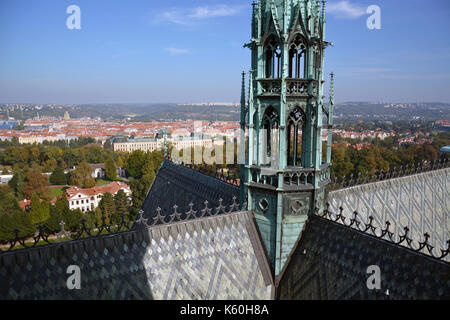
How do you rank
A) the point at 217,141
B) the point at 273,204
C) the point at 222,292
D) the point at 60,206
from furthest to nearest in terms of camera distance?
the point at 217,141 → the point at 60,206 → the point at 273,204 → the point at 222,292

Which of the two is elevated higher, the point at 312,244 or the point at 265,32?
the point at 265,32

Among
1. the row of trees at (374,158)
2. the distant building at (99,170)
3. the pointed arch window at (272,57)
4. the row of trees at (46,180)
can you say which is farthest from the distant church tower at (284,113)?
the distant building at (99,170)

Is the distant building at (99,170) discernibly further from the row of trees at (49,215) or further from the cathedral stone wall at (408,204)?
the cathedral stone wall at (408,204)

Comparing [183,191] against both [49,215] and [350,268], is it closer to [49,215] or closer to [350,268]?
[350,268]

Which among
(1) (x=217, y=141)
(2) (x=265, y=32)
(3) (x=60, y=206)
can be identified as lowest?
(3) (x=60, y=206)

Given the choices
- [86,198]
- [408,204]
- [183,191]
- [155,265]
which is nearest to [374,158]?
[86,198]
